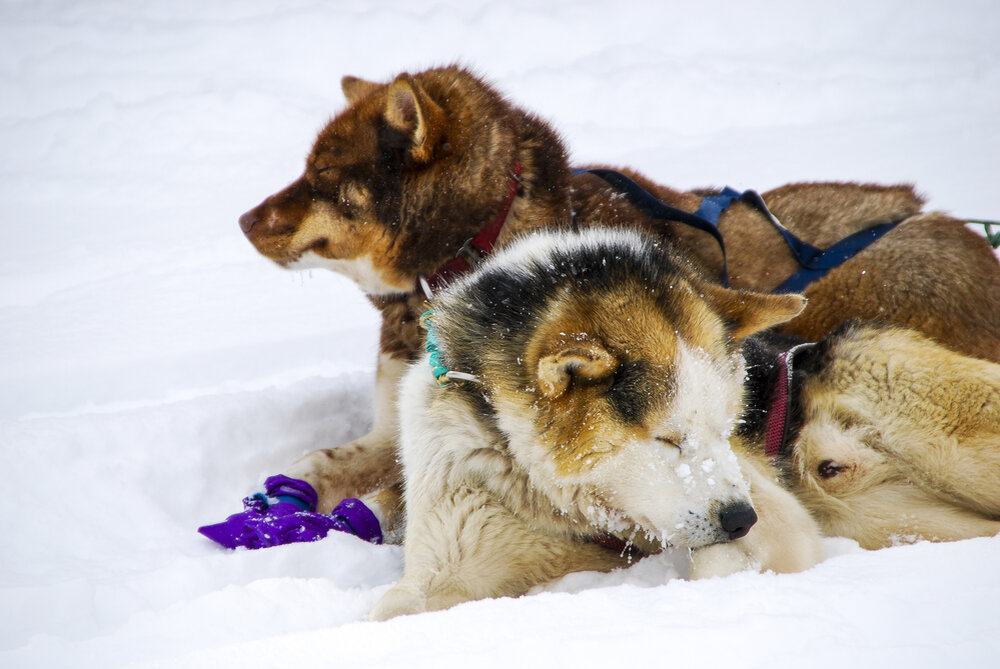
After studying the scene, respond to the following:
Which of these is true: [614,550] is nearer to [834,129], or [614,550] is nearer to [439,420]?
[439,420]

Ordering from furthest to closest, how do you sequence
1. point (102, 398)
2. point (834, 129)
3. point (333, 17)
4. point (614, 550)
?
1. point (333, 17)
2. point (834, 129)
3. point (102, 398)
4. point (614, 550)

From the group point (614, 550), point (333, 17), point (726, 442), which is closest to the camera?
point (726, 442)

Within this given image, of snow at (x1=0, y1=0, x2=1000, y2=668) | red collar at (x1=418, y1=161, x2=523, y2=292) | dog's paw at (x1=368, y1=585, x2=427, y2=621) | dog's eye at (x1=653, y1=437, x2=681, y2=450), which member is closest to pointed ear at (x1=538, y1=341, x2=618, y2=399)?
dog's eye at (x1=653, y1=437, x2=681, y2=450)

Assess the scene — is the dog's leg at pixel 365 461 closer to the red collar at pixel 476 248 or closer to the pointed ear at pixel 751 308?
the red collar at pixel 476 248

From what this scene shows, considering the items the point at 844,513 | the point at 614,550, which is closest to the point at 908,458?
Answer: the point at 844,513

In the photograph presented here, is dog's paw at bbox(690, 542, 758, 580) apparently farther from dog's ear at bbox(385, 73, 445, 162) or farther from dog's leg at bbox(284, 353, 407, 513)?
dog's ear at bbox(385, 73, 445, 162)

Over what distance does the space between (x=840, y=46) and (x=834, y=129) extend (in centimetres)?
252

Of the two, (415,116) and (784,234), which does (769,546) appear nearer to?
(784,234)

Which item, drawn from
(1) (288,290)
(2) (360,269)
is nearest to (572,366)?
(2) (360,269)

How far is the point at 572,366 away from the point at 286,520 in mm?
1386

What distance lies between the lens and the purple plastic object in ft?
9.33

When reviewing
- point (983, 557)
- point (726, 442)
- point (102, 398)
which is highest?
point (726, 442)

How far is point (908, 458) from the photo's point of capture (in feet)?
8.21

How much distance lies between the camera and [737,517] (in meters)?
2.11
